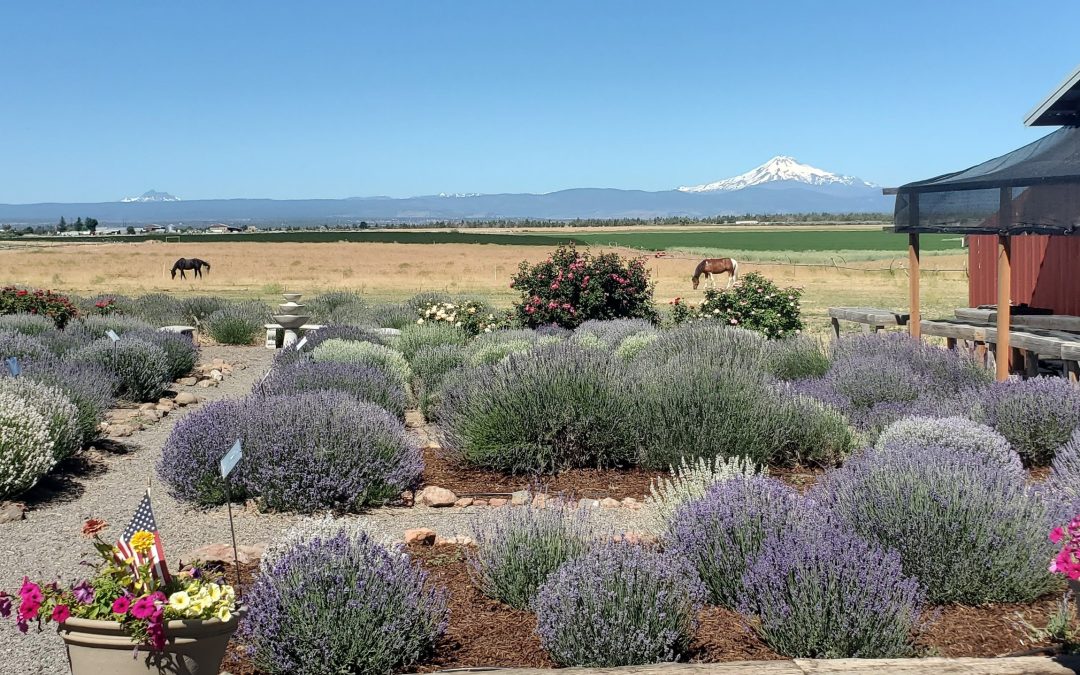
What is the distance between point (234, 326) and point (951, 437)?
16312mm

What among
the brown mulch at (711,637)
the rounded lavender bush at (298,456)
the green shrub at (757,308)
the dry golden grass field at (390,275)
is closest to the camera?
the brown mulch at (711,637)

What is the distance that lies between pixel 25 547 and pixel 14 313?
12.4 metres

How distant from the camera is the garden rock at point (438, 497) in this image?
26.0 feet

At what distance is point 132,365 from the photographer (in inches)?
520

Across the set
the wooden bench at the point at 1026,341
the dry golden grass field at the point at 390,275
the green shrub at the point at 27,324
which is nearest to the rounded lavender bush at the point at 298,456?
the wooden bench at the point at 1026,341

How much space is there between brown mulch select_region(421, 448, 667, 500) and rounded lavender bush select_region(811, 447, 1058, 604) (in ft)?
8.41

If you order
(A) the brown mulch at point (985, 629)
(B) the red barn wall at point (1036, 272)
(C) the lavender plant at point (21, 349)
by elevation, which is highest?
(B) the red barn wall at point (1036, 272)

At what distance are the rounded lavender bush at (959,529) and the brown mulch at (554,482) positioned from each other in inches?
101

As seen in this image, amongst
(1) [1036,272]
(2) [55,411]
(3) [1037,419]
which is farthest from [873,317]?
(2) [55,411]

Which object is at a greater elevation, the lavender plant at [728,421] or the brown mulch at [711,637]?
the lavender plant at [728,421]

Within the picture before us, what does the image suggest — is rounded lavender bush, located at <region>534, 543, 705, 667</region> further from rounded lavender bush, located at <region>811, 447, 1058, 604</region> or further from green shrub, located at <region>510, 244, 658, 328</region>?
green shrub, located at <region>510, 244, 658, 328</region>

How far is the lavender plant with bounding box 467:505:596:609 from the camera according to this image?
17.3 feet

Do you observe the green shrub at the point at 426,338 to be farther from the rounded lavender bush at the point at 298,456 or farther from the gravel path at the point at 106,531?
the rounded lavender bush at the point at 298,456

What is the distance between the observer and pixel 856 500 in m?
5.74
